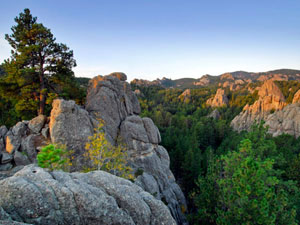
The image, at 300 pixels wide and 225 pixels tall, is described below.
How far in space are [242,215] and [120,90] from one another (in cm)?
2124

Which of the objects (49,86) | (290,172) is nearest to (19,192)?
(49,86)

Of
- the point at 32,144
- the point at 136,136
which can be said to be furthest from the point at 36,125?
the point at 136,136

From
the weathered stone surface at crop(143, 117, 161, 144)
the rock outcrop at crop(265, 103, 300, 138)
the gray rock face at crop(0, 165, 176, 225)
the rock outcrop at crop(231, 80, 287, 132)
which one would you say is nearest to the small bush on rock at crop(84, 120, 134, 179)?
the gray rock face at crop(0, 165, 176, 225)

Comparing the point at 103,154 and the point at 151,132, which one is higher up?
the point at 103,154

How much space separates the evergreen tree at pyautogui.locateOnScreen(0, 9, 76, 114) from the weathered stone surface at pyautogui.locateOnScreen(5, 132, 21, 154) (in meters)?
3.24

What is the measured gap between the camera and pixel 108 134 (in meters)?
21.0

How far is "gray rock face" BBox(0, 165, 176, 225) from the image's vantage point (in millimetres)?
4660

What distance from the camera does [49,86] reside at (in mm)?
19812

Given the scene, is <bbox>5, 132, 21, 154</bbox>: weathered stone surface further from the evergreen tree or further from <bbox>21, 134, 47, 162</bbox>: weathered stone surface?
the evergreen tree

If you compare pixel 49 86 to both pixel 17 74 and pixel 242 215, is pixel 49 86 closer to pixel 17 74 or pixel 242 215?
pixel 17 74

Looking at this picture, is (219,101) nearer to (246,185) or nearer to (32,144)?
(246,185)

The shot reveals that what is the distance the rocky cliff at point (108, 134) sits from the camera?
16281 millimetres

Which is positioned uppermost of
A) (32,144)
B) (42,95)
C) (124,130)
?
(42,95)

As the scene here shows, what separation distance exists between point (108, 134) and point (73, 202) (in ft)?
52.2
